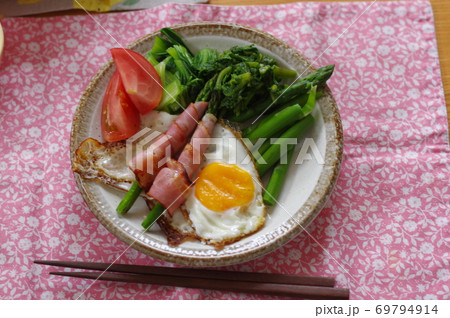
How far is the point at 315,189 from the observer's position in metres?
3.40

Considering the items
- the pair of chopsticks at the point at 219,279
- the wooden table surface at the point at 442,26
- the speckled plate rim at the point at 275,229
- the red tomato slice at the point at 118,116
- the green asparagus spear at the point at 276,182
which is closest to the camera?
the speckled plate rim at the point at 275,229

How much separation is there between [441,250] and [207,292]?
1.89 meters

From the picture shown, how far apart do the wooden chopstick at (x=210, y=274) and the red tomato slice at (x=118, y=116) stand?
40.0 inches

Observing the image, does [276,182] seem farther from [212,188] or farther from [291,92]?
[291,92]

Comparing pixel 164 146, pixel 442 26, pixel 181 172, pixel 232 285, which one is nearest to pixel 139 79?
pixel 164 146

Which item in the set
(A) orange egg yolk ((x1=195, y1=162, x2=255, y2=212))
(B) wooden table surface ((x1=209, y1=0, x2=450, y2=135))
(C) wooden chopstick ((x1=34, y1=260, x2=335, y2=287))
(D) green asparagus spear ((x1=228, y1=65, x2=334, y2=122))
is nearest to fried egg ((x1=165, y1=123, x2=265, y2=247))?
(A) orange egg yolk ((x1=195, y1=162, x2=255, y2=212))

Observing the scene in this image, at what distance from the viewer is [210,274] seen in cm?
336

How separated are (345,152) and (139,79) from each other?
6.19 feet

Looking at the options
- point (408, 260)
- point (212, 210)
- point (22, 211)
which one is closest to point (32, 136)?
point (22, 211)

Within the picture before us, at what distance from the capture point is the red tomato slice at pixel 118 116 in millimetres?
3564

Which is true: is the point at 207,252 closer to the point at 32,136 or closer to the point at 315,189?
the point at 315,189

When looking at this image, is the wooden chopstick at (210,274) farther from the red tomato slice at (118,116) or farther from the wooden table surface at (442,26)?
the wooden table surface at (442,26)

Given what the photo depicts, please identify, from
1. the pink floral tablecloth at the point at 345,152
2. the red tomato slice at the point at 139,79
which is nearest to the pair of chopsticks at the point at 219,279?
the pink floral tablecloth at the point at 345,152

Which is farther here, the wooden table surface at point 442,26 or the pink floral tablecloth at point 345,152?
the wooden table surface at point 442,26
